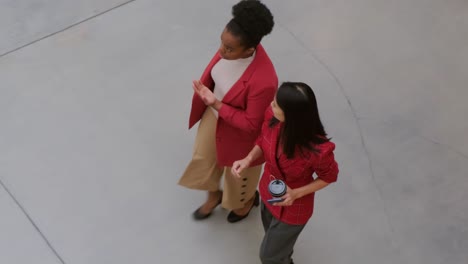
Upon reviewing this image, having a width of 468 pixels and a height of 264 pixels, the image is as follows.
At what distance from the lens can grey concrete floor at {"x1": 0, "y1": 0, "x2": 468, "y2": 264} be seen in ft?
9.86

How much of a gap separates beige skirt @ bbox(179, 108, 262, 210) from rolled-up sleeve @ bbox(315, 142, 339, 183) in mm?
583

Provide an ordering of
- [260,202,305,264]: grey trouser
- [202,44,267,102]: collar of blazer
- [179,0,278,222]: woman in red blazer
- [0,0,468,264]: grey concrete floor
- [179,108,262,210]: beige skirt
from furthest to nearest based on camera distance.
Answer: [0,0,468,264]: grey concrete floor < [179,108,262,210]: beige skirt < [260,202,305,264]: grey trouser < [202,44,267,102]: collar of blazer < [179,0,278,222]: woman in red blazer

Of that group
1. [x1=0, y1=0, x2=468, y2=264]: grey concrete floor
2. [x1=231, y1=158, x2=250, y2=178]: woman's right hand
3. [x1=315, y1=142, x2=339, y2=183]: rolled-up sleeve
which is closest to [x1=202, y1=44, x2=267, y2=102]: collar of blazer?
[x1=231, y1=158, x2=250, y2=178]: woman's right hand

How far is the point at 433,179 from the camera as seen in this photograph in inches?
130

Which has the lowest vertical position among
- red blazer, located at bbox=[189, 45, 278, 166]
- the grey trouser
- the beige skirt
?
the grey trouser

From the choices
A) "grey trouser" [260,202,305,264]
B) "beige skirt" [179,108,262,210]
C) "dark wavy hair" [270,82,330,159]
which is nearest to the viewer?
"dark wavy hair" [270,82,330,159]

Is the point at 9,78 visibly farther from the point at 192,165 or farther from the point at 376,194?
the point at 376,194

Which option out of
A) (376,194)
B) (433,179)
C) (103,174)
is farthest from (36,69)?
(433,179)

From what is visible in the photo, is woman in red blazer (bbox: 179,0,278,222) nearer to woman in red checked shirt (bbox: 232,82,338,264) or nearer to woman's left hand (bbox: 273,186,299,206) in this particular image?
woman in red checked shirt (bbox: 232,82,338,264)

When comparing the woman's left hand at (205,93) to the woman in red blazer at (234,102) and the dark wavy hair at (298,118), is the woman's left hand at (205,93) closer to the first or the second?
the woman in red blazer at (234,102)

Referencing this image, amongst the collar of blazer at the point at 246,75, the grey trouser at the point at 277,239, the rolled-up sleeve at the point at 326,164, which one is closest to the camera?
the rolled-up sleeve at the point at 326,164

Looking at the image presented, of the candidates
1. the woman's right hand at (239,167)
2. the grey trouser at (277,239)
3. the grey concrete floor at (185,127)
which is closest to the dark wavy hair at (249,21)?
the woman's right hand at (239,167)

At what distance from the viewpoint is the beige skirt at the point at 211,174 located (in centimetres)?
263

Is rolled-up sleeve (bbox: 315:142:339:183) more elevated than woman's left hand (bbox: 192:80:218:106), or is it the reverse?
woman's left hand (bbox: 192:80:218:106)
